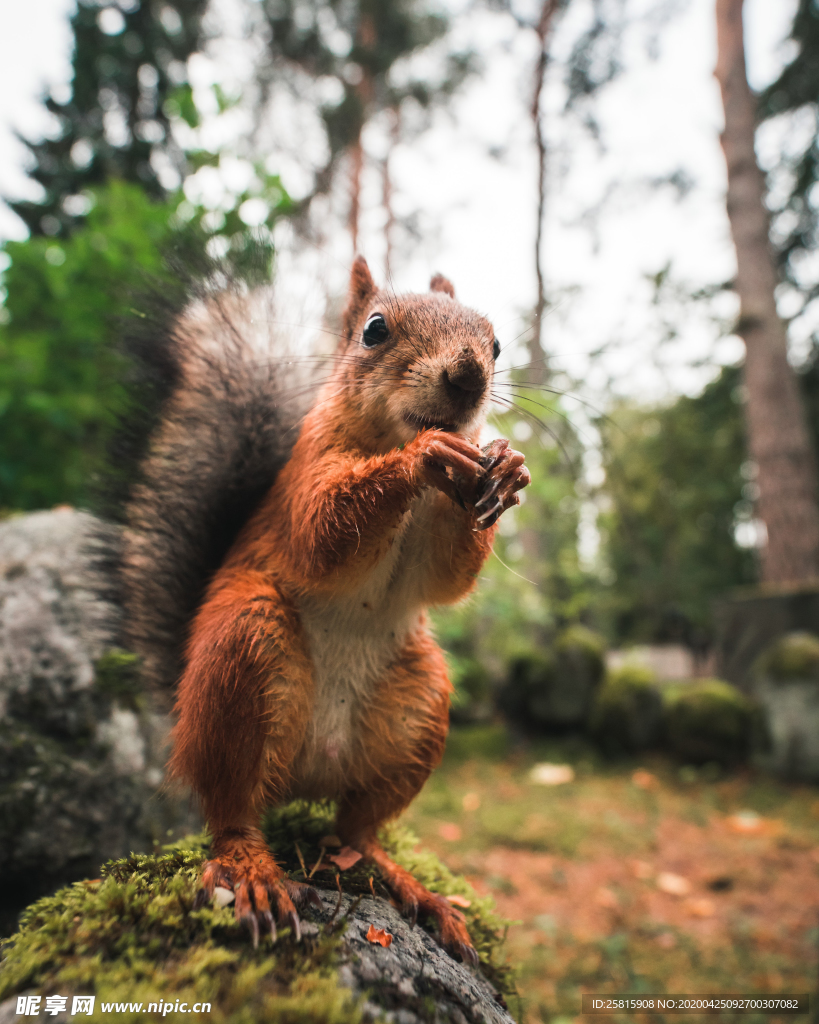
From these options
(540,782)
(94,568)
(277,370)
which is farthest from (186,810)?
(540,782)

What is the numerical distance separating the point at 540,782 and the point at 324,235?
5.92m

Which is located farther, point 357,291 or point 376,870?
point 357,291

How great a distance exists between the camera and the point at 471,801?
431cm

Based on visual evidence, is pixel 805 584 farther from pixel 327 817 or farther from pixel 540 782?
pixel 327 817

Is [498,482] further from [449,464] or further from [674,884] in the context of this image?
[674,884]

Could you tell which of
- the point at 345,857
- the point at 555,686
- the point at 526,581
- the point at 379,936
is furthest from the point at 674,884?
the point at 379,936

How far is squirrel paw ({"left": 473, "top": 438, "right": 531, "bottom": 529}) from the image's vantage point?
1025mm

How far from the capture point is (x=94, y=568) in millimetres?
1548

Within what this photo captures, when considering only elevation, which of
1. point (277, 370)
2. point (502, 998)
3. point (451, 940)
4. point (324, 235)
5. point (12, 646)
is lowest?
point (502, 998)

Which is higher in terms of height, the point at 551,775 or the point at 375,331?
the point at 375,331

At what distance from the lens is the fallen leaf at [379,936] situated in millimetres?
969

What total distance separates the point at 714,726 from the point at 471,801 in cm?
215

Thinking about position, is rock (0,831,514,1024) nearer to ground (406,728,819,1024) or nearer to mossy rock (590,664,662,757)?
ground (406,728,819,1024)

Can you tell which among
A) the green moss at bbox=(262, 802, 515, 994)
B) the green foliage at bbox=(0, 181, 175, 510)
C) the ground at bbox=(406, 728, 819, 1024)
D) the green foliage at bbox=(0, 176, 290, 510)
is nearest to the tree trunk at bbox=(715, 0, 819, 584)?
the ground at bbox=(406, 728, 819, 1024)
